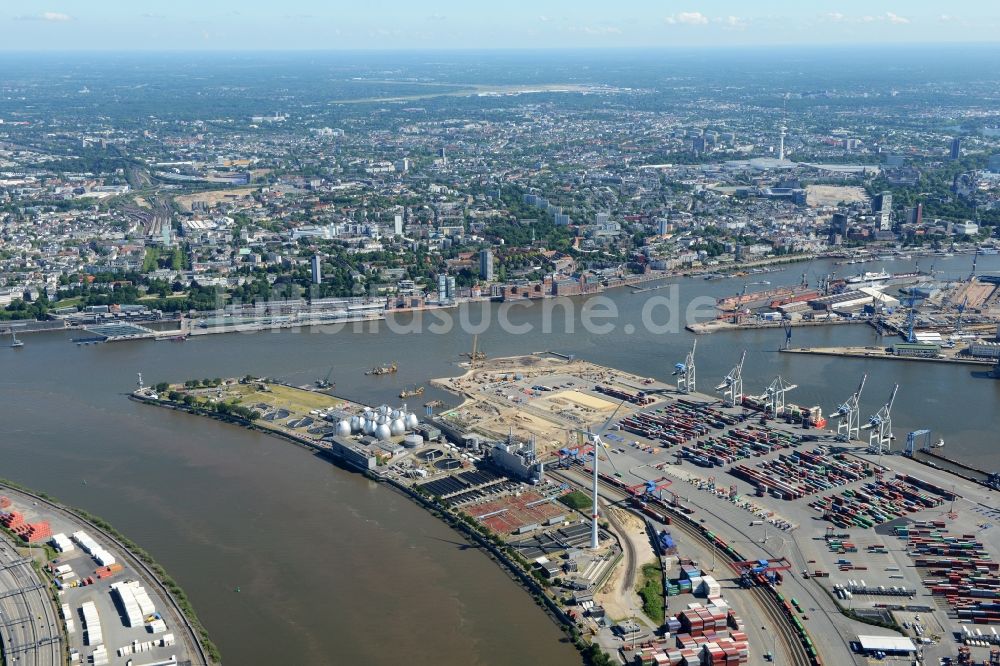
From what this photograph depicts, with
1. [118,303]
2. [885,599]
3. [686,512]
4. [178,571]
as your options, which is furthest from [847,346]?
[118,303]

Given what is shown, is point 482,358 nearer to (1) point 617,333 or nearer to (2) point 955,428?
(1) point 617,333

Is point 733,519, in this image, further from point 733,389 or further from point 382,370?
point 382,370

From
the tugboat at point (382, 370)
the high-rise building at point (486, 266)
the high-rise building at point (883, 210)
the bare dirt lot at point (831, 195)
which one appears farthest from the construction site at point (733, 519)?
the bare dirt lot at point (831, 195)

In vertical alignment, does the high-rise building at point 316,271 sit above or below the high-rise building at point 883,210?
below

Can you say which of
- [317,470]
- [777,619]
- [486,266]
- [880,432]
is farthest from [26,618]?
[486,266]

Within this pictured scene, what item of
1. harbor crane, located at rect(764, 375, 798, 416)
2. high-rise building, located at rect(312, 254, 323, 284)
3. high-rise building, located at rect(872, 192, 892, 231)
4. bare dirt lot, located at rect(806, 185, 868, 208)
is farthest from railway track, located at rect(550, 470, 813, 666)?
bare dirt lot, located at rect(806, 185, 868, 208)

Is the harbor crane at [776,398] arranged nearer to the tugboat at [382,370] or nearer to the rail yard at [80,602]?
the tugboat at [382,370]
